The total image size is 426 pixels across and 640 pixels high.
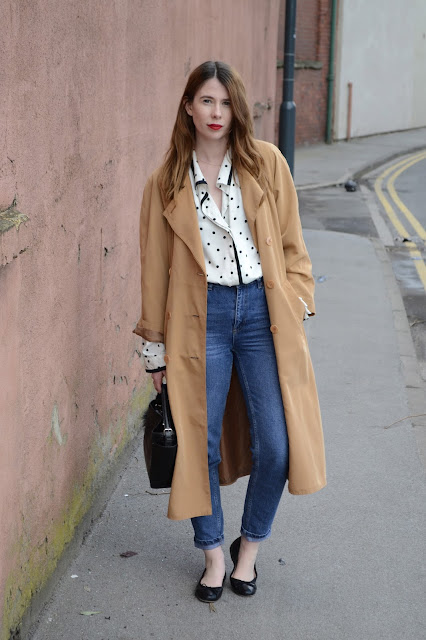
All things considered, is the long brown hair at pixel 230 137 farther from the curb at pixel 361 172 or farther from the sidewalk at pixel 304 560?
the curb at pixel 361 172

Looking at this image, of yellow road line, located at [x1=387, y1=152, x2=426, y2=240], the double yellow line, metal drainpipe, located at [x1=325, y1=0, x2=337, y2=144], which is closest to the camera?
the double yellow line

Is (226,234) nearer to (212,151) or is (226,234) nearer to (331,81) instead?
(212,151)

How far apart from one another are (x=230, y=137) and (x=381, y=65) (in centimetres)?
2639

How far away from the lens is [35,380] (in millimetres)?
3160

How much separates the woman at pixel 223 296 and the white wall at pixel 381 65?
75.0 feet

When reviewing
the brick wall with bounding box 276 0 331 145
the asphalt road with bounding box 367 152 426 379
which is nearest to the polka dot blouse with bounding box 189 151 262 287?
the asphalt road with bounding box 367 152 426 379

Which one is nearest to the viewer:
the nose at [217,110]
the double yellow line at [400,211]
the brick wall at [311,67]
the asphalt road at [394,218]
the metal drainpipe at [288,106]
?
the nose at [217,110]

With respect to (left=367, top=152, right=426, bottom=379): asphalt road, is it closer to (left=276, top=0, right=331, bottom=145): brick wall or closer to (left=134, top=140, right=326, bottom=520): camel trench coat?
(left=276, top=0, right=331, bottom=145): brick wall

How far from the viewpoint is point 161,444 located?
11.0 ft

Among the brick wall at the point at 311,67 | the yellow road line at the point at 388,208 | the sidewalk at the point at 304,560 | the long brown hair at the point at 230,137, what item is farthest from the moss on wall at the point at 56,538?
the brick wall at the point at 311,67

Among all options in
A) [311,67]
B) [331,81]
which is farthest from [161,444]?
[331,81]

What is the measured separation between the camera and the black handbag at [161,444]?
3363 mm

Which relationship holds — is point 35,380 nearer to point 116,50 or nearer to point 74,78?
point 74,78

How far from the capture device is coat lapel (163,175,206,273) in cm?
325
